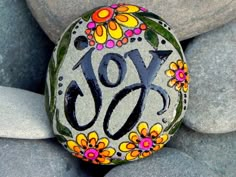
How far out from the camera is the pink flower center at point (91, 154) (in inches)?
49.3

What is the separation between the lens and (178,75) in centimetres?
124

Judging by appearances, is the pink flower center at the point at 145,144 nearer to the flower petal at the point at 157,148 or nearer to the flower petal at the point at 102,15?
the flower petal at the point at 157,148

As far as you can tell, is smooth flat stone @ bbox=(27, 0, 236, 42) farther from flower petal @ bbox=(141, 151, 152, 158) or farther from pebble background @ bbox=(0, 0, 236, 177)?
flower petal @ bbox=(141, 151, 152, 158)

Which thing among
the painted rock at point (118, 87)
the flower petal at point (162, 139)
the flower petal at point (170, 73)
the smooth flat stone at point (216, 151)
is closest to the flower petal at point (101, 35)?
the painted rock at point (118, 87)

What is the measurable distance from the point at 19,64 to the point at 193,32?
54 centimetres

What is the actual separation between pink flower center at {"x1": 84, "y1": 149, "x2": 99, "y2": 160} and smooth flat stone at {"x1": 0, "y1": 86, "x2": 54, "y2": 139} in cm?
12

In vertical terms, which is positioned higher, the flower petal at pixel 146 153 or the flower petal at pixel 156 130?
the flower petal at pixel 156 130

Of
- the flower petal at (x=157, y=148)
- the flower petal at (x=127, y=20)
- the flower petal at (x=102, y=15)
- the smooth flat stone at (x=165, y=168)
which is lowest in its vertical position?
the smooth flat stone at (x=165, y=168)

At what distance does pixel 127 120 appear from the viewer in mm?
1220

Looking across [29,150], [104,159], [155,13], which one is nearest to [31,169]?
[29,150]

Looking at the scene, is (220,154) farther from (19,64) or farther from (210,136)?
(19,64)

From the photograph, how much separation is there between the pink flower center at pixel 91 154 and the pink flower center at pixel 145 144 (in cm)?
11

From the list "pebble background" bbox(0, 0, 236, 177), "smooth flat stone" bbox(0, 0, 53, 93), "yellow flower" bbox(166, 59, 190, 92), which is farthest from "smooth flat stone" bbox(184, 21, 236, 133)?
"smooth flat stone" bbox(0, 0, 53, 93)

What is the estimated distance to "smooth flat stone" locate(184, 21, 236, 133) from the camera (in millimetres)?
1323
